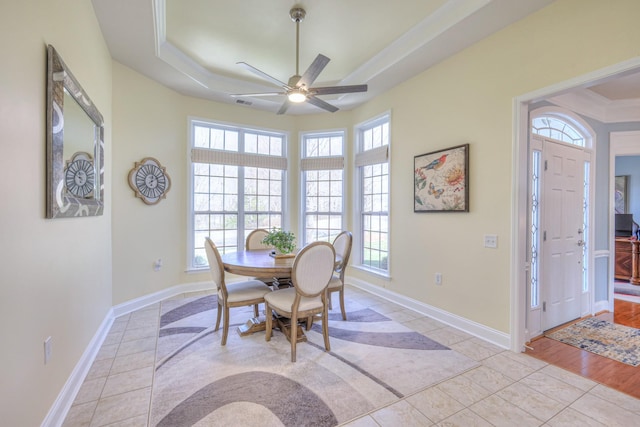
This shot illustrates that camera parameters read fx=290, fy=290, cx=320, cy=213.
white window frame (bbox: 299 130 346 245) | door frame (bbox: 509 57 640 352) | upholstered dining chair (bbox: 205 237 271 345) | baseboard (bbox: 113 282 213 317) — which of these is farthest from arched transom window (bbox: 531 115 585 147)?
baseboard (bbox: 113 282 213 317)

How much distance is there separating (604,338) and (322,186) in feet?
13.2

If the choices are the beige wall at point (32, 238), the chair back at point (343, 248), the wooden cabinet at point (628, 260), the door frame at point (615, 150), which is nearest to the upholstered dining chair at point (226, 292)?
the chair back at point (343, 248)

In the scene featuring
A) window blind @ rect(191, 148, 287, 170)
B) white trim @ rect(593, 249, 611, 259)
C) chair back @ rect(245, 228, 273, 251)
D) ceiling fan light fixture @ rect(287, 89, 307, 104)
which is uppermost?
ceiling fan light fixture @ rect(287, 89, 307, 104)

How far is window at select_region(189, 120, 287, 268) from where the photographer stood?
4527 millimetres

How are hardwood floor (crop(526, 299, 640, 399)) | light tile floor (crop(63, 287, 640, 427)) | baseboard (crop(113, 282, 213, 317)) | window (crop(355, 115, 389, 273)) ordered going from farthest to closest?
window (crop(355, 115, 389, 273)) → baseboard (crop(113, 282, 213, 317)) → hardwood floor (crop(526, 299, 640, 399)) → light tile floor (crop(63, 287, 640, 427))

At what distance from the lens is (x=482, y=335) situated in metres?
2.89

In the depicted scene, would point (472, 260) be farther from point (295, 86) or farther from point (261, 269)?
point (295, 86)

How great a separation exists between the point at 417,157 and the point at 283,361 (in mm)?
2750

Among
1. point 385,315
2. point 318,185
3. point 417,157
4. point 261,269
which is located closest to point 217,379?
point 261,269

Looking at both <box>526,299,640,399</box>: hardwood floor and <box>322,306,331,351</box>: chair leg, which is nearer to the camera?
<box>526,299,640,399</box>: hardwood floor

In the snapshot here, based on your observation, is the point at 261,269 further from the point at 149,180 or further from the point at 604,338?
the point at 604,338

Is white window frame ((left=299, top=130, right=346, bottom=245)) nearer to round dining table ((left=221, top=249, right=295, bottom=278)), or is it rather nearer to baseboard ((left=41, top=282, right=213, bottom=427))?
baseboard ((left=41, top=282, right=213, bottom=427))

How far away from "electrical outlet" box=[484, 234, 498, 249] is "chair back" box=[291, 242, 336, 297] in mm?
1575

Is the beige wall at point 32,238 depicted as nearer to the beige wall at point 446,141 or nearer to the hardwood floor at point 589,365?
the beige wall at point 446,141
